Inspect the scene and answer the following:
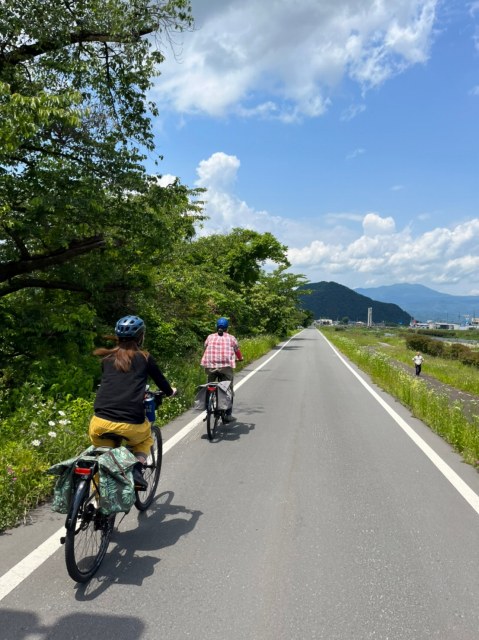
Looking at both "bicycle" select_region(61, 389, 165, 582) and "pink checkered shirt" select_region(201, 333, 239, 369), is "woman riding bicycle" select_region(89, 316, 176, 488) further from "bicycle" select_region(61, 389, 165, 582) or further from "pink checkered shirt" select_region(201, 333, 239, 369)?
"pink checkered shirt" select_region(201, 333, 239, 369)

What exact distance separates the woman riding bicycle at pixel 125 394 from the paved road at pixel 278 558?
0.78m

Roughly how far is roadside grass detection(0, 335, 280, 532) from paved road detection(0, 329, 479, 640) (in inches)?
9.7

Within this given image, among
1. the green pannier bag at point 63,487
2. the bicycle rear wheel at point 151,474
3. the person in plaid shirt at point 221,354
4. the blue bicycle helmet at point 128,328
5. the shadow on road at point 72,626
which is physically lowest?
the shadow on road at point 72,626

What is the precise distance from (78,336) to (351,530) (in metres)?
7.27

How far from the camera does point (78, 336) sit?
958 centimetres

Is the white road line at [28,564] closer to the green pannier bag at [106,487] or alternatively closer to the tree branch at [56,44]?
the green pannier bag at [106,487]

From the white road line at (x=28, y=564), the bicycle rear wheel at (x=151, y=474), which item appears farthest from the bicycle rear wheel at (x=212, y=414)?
the white road line at (x=28, y=564)

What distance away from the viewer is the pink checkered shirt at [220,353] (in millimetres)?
7844

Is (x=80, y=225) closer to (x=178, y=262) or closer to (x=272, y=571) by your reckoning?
(x=178, y=262)

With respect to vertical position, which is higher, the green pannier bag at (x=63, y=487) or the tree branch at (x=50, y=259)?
the tree branch at (x=50, y=259)

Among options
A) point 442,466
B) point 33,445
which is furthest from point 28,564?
point 442,466

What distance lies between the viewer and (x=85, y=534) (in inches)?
127

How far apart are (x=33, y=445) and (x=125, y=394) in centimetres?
225

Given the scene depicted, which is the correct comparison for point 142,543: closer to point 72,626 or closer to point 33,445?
point 72,626
